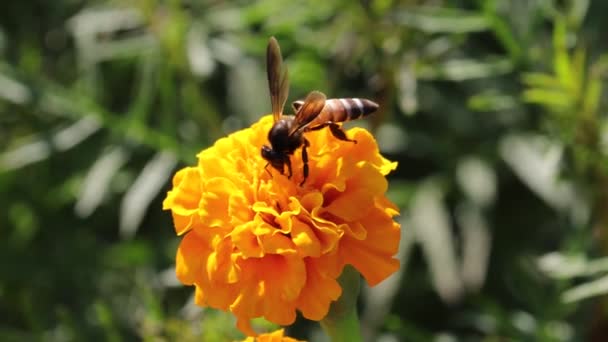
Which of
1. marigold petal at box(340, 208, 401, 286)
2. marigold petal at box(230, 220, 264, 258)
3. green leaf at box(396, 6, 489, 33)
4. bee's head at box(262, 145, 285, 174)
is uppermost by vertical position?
bee's head at box(262, 145, 285, 174)

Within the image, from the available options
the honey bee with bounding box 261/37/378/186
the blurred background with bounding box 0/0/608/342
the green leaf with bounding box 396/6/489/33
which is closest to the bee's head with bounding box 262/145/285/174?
the honey bee with bounding box 261/37/378/186

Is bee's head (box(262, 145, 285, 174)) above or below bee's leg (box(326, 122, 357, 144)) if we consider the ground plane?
below

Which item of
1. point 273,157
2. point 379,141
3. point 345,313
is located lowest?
point 379,141

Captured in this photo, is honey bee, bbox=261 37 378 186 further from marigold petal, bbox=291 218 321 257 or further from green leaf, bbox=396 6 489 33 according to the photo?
green leaf, bbox=396 6 489 33

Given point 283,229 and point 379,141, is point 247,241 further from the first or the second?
point 379,141

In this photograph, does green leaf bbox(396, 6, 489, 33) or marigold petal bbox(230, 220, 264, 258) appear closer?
marigold petal bbox(230, 220, 264, 258)


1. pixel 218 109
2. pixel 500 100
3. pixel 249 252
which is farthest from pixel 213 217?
pixel 218 109

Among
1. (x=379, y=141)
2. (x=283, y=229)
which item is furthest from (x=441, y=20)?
(x=283, y=229)
